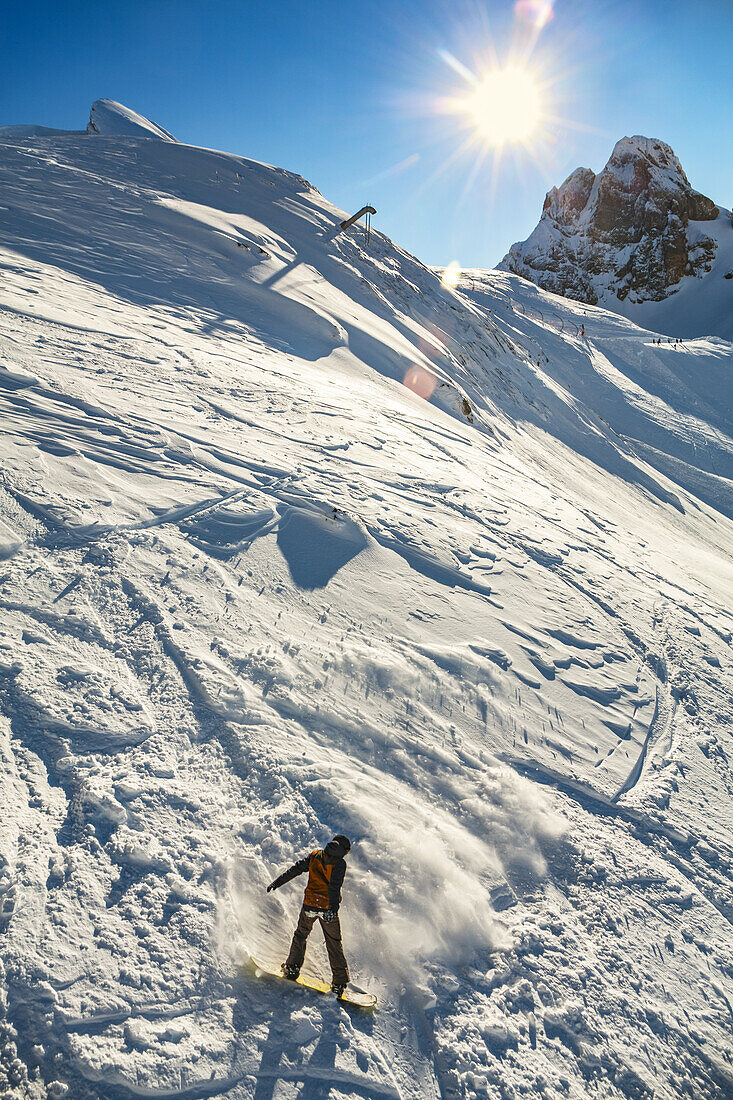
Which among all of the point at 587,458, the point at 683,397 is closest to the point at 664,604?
the point at 587,458

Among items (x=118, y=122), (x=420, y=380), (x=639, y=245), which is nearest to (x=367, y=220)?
(x=420, y=380)

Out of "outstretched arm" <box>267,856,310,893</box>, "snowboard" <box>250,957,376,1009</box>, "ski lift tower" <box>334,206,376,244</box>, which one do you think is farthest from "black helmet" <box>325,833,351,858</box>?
"ski lift tower" <box>334,206,376,244</box>

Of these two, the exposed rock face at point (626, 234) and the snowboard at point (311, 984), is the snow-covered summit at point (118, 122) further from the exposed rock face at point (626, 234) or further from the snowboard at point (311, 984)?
the exposed rock face at point (626, 234)

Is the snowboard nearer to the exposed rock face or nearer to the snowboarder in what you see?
the snowboarder

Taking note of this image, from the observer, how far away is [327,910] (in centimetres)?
261

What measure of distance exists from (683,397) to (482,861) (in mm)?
28504

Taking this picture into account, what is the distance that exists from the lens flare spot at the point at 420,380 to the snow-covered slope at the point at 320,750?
4275mm

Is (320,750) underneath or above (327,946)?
above

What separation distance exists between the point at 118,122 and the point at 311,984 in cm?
4068

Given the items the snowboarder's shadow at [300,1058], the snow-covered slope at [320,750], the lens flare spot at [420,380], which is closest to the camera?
the snowboarder's shadow at [300,1058]

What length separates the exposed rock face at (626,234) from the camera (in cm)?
7500

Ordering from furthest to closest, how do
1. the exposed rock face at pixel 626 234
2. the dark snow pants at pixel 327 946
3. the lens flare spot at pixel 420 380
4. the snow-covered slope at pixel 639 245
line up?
the exposed rock face at pixel 626 234 → the snow-covered slope at pixel 639 245 → the lens flare spot at pixel 420 380 → the dark snow pants at pixel 327 946

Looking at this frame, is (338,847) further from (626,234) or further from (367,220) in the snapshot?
(626,234)

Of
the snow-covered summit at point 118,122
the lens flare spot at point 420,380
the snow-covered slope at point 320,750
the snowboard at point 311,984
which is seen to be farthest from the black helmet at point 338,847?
the snow-covered summit at point 118,122
